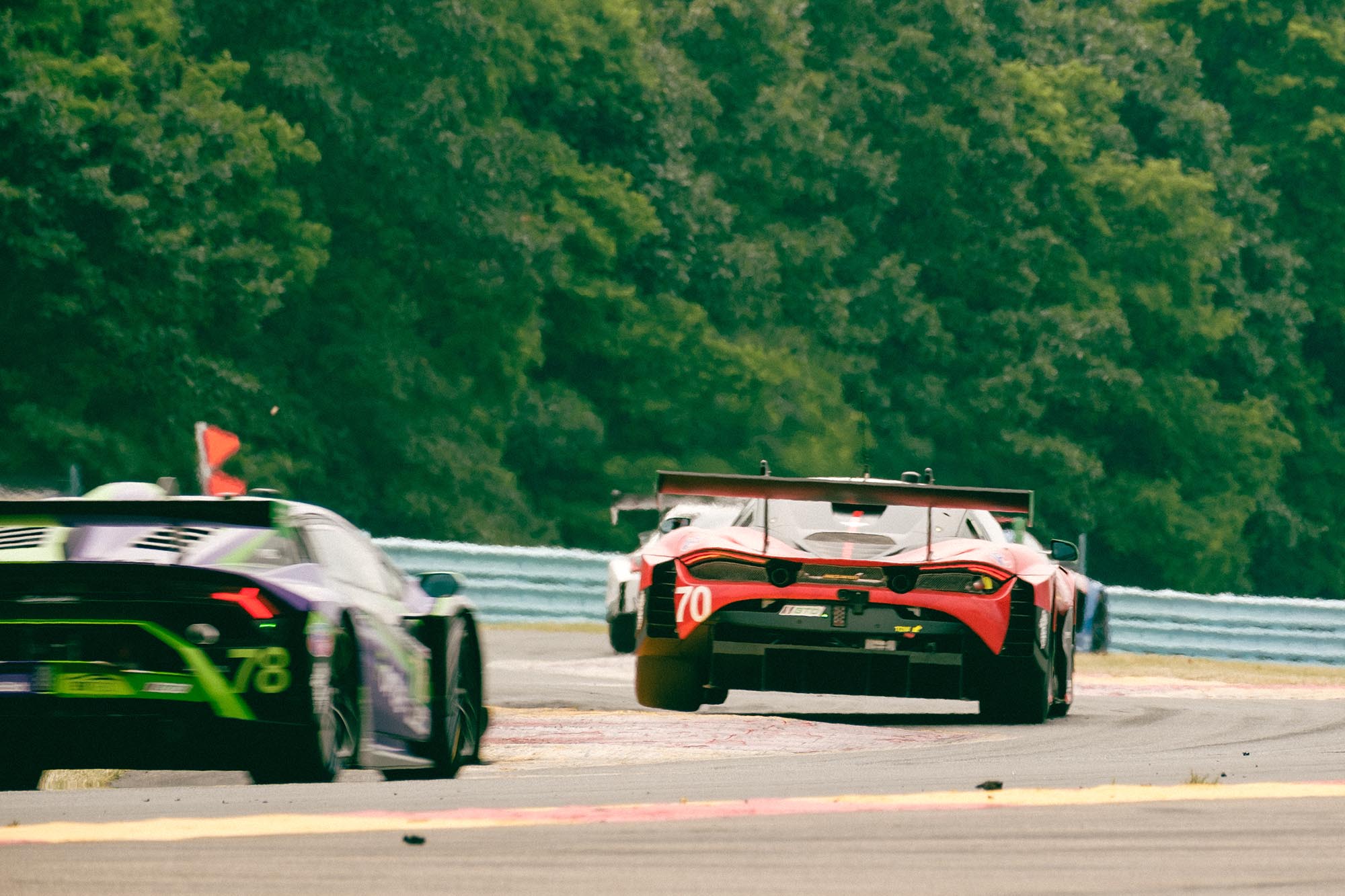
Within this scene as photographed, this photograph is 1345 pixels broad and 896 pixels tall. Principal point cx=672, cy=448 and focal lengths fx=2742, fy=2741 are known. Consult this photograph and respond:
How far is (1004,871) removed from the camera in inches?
254

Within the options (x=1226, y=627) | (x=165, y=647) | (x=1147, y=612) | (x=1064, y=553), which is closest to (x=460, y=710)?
(x=165, y=647)

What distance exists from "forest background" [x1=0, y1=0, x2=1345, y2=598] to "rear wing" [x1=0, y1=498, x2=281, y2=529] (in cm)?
2970

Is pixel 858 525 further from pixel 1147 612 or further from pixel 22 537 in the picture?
pixel 1147 612

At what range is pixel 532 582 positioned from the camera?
27.5 meters

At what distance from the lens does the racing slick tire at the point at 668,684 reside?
43.5ft

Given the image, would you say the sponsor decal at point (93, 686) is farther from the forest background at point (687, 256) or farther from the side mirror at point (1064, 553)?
the forest background at point (687, 256)

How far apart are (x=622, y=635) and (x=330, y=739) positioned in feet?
43.2

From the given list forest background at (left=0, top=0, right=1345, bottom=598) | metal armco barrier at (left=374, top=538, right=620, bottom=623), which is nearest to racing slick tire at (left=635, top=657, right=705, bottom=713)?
metal armco barrier at (left=374, top=538, right=620, bottom=623)

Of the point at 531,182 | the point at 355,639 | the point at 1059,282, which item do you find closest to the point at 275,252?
the point at 531,182

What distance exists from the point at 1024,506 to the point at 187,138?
2934 centimetres

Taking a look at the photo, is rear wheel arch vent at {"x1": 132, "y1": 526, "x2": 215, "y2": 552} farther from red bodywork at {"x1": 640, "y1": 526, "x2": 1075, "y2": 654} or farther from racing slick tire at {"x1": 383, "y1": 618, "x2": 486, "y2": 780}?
red bodywork at {"x1": 640, "y1": 526, "x2": 1075, "y2": 654}

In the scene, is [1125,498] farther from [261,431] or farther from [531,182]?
[261,431]

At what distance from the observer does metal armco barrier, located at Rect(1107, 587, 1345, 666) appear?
27.6 metres

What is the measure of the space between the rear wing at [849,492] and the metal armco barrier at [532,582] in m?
13.8
